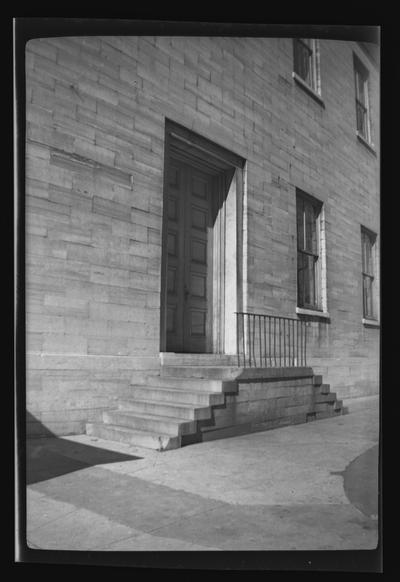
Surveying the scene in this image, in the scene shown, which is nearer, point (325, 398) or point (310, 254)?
point (325, 398)

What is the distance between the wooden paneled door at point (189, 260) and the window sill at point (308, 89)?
113 inches

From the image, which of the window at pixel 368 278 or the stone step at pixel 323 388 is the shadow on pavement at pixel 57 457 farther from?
the window at pixel 368 278

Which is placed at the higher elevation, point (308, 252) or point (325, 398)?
point (308, 252)

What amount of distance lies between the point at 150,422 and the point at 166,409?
0.31 m

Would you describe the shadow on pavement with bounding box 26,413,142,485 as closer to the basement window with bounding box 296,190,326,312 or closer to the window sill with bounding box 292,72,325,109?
the basement window with bounding box 296,190,326,312

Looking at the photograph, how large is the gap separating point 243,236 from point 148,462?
4.89 meters

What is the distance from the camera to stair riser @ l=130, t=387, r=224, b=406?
5.96 metres

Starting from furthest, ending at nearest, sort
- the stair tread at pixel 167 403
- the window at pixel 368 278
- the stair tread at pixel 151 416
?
the window at pixel 368 278 → the stair tread at pixel 167 403 → the stair tread at pixel 151 416

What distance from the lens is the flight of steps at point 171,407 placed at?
18.0 ft

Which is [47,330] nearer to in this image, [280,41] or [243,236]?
[243,236]

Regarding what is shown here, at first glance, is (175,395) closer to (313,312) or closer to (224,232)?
(224,232)

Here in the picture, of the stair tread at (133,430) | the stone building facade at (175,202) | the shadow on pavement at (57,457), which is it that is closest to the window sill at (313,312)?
the stone building facade at (175,202)

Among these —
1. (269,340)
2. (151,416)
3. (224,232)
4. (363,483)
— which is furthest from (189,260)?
(363,483)

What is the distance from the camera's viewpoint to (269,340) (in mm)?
9148
